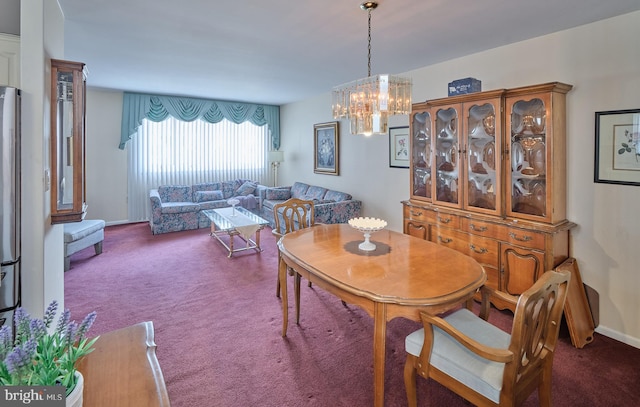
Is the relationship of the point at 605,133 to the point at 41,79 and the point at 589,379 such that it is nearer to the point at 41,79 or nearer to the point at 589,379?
the point at 589,379

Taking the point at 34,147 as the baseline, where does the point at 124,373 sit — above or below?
below

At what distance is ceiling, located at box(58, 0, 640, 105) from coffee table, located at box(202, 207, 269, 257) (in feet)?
6.51

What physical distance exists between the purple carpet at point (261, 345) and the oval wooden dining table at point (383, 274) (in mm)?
315

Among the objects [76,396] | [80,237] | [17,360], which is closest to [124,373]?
[76,396]

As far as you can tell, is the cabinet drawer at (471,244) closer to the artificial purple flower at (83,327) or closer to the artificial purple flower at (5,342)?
the artificial purple flower at (83,327)

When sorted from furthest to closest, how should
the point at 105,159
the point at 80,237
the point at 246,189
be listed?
the point at 246,189 < the point at 105,159 < the point at 80,237

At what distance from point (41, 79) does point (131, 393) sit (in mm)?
1839

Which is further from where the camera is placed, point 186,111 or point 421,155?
point 186,111

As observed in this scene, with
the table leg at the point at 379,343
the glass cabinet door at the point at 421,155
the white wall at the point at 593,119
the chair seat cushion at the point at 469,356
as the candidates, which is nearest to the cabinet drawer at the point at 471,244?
the glass cabinet door at the point at 421,155

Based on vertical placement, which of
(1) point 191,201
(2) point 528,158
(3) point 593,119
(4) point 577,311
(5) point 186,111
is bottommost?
(4) point 577,311

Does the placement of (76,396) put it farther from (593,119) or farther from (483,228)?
Answer: (593,119)

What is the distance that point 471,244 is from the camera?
3094 mm

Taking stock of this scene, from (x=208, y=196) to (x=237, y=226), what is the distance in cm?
236
